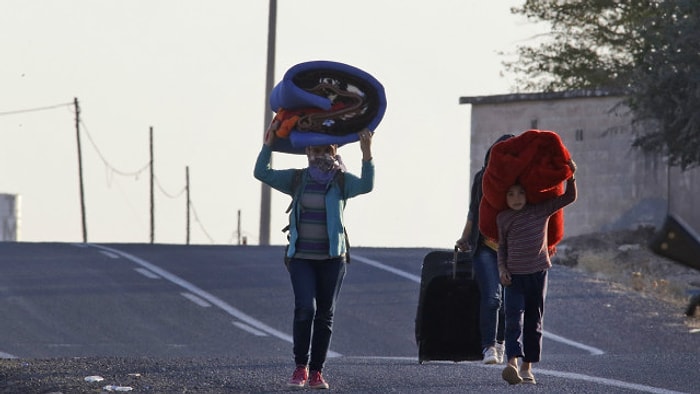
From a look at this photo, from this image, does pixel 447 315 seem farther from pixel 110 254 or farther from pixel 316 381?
pixel 110 254

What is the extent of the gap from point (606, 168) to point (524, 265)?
3141 centimetres

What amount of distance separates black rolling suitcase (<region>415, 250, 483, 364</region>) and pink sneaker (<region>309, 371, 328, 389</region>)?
184 cm

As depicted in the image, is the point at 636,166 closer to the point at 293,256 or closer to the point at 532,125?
the point at 532,125

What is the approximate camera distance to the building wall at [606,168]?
131 ft

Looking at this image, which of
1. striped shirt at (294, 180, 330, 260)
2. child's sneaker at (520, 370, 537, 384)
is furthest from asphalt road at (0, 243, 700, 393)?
striped shirt at (294, 180, 330, 260)

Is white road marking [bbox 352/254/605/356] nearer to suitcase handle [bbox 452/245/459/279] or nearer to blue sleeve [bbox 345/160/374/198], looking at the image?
suitcase handle [bbox 452/245/459/279]

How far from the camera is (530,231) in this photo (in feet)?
33.7

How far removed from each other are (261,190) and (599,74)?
17068 mm

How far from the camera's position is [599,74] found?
174ft

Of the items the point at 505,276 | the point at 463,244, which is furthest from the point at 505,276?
the point at 463,244

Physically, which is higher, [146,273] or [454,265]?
[454,265]

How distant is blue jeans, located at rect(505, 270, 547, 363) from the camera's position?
409 inches

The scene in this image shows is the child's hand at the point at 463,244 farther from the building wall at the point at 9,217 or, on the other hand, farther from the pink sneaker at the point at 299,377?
the building wall at the point at 9,217

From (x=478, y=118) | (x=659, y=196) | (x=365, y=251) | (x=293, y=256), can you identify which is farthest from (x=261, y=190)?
(x=293, y=256)
